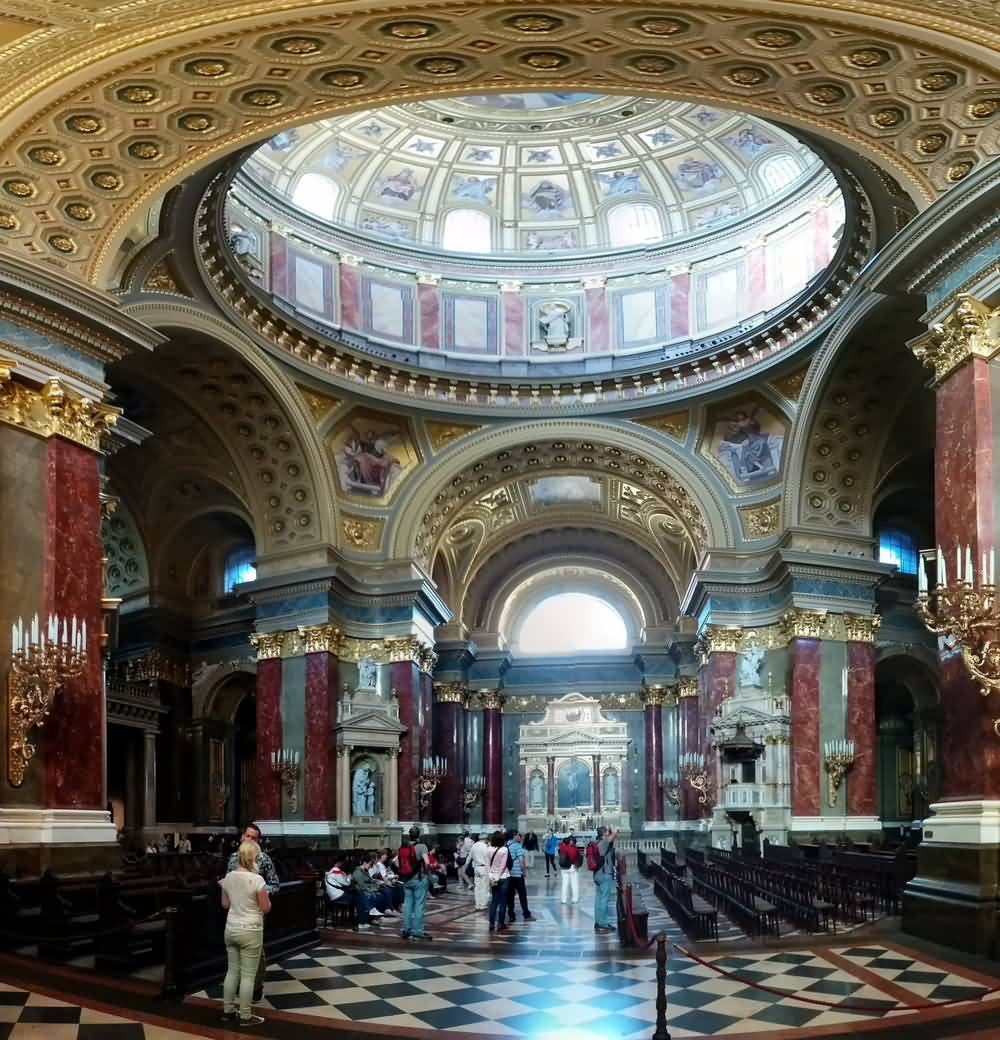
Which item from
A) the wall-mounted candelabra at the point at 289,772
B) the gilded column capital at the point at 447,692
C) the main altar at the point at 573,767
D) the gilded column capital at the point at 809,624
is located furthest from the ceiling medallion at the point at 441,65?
the main altar at the point at 573,767

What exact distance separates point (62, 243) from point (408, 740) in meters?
17.1

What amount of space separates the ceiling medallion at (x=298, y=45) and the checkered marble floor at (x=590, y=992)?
402 inches

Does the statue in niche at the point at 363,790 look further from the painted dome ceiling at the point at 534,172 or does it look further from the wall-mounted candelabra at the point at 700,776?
the painted dome ceiling at the point at 534,172

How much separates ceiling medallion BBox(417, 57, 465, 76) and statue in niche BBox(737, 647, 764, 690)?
1837 cm

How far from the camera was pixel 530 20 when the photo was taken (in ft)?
46.5

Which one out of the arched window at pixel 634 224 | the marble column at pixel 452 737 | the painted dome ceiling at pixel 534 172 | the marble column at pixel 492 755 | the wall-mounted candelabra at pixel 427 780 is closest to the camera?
the painted dome ceiling at pixel 534 172

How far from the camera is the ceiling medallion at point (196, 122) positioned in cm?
1573

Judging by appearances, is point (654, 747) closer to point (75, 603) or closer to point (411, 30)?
point (75, 603)

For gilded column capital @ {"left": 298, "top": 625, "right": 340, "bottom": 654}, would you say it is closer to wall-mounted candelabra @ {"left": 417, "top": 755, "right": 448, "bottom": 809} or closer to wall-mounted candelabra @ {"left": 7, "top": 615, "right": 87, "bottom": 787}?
wall-mounted candelabra @ {"left": 417, "top": 755, "right": 448, "bottom": 809}

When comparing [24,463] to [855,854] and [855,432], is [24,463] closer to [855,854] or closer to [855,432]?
[855,854]

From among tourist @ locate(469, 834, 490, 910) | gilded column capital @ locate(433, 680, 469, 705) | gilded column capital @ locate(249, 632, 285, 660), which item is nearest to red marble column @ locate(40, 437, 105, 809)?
tourist @ locate(469, 834, 490, 910)

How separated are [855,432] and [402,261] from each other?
1285cm

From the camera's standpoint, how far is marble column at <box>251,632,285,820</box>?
29078 millimetres

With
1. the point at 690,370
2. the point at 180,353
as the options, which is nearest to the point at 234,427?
the point at 180,353
